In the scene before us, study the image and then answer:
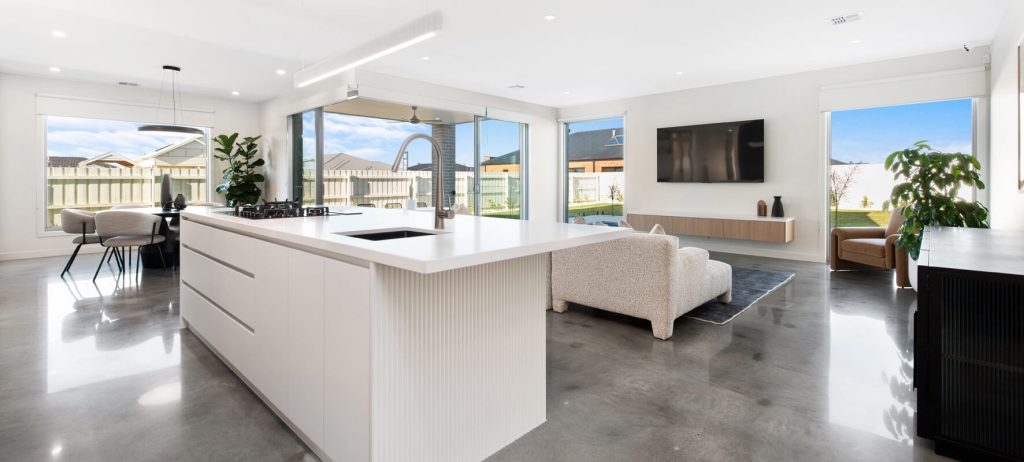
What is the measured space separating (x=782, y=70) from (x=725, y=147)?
1.20 meters

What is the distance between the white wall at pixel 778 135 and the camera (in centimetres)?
587

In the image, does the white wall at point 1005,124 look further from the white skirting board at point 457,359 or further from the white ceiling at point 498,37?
the white skirting board at point 457,359

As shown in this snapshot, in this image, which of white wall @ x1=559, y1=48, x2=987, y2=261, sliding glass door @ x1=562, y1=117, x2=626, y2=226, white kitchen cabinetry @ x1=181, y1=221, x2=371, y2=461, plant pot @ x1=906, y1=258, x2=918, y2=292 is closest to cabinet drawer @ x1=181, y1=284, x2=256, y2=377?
white kitchen cabinetry @ x1=181, y1=221, x2=371, y2=461

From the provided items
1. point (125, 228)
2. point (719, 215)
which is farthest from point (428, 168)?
point (719, 215)

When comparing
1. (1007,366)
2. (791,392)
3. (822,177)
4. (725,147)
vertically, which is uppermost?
(725,147)

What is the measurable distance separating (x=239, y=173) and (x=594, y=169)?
604 centimetres

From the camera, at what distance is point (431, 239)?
175cm

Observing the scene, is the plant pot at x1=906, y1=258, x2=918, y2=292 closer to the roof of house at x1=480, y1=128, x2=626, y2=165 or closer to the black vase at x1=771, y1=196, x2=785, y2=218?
the black vase at x1=771, y1=196, x2=785, y2=218

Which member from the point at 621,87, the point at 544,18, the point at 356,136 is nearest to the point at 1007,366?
the point at 544,18

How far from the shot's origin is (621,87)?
7.30m

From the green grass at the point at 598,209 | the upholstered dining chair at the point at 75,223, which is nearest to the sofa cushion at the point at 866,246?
the green grass at the point at 598,209

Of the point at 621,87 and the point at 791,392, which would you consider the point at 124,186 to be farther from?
the point at 791,392

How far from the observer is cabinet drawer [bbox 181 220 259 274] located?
228cm

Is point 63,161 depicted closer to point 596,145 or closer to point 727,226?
point 596,145
